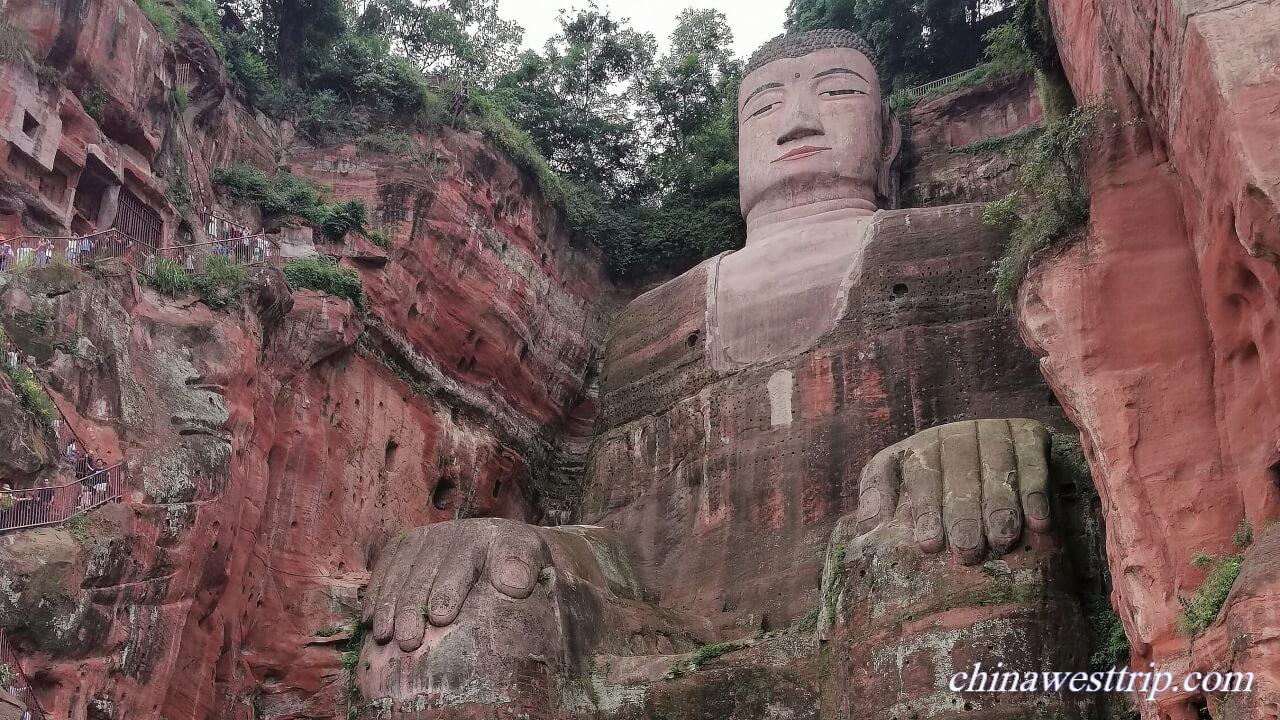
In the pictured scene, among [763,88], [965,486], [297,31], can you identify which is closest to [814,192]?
[763,88]

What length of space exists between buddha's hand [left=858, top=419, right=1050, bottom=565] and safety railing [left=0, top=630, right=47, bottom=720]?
691 cm

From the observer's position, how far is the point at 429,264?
19547 mm

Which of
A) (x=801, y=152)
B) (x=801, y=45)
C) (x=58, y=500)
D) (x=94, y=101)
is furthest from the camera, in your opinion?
(x=801, y=45)

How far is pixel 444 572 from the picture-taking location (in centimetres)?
1414

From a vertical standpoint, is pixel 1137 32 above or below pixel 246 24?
below

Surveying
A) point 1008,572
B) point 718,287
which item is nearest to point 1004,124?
point 718,287

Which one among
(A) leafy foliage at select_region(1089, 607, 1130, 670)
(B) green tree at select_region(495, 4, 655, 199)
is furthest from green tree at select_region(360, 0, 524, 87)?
(A) leafy foliage at select_region(1089, 607, 1130, 670)

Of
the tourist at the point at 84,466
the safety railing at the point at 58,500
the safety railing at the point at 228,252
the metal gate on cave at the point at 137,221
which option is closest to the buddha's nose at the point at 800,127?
the safety railing at the point at 228,252

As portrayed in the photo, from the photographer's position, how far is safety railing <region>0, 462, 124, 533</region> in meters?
11.4

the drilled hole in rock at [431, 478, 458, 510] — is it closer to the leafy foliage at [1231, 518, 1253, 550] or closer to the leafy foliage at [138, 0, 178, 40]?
the leafy foliage at [138, 0, 178, 40]

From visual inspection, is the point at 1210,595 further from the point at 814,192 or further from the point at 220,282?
the point at 814,192

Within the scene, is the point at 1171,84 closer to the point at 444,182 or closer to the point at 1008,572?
the point at 1008,572

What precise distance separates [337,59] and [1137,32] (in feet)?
43.7

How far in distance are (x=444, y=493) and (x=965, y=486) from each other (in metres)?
8.05
